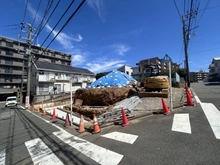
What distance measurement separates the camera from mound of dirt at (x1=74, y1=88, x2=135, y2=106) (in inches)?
470

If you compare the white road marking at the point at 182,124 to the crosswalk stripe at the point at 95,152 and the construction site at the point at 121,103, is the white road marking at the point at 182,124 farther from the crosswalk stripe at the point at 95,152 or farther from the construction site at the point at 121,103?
the crosswalk stripe at the point at 95,152

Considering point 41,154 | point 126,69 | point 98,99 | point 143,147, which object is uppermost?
point 126,69

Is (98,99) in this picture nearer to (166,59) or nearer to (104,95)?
(104,95)

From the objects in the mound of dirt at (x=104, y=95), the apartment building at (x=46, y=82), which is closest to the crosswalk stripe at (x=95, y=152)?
the mound of dirt at (x=104, y=95)

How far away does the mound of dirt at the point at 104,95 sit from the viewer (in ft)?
39.2

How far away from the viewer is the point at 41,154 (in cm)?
328

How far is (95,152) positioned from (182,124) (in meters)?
3.13

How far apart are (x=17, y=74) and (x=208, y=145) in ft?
148

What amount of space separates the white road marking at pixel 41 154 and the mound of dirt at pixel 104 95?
27.8 feet

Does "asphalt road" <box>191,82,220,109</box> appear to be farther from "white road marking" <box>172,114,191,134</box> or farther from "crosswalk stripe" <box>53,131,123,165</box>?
"crosswalk stripe" <box>53,131,123,165</box>

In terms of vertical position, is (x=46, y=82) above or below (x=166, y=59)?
below

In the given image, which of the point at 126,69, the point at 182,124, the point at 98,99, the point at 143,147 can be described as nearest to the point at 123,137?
the point at 143,147

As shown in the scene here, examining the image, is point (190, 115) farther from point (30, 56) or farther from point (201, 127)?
point (30, 56)

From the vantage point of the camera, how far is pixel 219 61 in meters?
42.8
